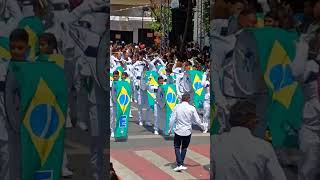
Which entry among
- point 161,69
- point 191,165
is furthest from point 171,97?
point 161,69

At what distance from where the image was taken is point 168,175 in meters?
10.8

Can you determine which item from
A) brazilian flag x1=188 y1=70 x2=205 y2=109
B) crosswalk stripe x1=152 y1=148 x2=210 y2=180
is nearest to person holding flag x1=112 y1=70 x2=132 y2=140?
crosswalk stripe x1=152 y1=148 x2=210 y2=180

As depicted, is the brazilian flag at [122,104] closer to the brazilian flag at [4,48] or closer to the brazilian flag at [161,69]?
the brazilian flag at [161,69]

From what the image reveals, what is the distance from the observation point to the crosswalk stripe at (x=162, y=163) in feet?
35.2

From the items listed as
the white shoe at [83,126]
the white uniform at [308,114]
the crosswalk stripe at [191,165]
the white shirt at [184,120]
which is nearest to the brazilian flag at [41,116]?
the white shoe at [83,126]

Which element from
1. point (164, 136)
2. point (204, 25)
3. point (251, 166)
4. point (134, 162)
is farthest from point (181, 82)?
point (204, 25)

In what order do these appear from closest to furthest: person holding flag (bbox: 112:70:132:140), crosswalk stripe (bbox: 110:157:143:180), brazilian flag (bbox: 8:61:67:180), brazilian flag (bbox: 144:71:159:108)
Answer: brazilian flag (bbox: 8:61:67:180)
crosswalk stripe (bbox: 110:157:143:180)
person holding flag (bbox: 112:70:132:140)
brazilian flag (bbox: 144:71:159:108)

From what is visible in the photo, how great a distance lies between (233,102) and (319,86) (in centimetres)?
75

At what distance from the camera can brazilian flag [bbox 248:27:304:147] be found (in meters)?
4.65

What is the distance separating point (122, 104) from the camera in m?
13.8

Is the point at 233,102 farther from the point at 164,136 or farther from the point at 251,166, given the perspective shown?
the point at 164,136

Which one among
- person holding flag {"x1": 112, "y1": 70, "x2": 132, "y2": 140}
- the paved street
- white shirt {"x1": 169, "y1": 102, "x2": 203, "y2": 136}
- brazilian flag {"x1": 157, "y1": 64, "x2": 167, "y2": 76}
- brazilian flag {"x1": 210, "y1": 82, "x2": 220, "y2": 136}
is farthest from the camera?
brazilian flag {"x1": 157, "y1": 64, "x2": 167, "y2": 76}

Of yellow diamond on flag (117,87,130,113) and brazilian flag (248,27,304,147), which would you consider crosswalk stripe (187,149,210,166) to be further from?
brazilian flag (248,27,304,147)

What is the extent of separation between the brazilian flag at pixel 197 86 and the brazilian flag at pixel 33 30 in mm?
11708
